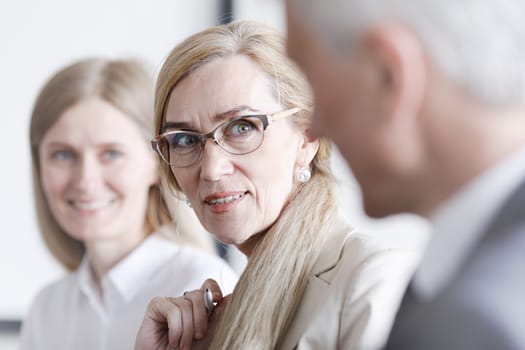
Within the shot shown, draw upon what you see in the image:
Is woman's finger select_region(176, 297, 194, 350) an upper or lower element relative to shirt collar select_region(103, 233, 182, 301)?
upper

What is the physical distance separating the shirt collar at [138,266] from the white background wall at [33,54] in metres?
0.82

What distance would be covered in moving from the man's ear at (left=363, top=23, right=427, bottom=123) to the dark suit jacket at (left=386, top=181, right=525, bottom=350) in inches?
3.1

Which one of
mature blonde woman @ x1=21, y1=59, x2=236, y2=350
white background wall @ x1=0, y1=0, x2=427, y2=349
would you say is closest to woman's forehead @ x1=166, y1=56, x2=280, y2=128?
mature blonde woman @ x1=21, y1=59, x2=236, y2=350

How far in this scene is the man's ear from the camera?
18.3 inches

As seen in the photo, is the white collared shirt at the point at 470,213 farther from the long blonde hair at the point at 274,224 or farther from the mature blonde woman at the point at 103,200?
the mature blonde woman at the point at 103,200

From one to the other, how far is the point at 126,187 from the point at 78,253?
0.27 m

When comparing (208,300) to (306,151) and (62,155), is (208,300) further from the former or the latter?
(62,155)

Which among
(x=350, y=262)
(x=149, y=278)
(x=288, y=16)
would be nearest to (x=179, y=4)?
(x=149, y=278)

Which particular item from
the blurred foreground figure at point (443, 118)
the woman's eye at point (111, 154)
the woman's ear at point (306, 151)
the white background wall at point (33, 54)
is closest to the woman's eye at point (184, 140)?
the woman's ear at point (306, 151)

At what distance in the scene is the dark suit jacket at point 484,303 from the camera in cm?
41

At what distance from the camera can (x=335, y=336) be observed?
92 cm

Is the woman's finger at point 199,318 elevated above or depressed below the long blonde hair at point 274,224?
below

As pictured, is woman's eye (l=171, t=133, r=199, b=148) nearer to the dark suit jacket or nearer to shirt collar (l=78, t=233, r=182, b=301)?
the dark suit jacket

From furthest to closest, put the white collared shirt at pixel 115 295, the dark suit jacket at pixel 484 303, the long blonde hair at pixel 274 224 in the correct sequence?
1. the white collared shirt at pixel 115 295
2. the long blonde hair at pixel 274 224
3. the dark suit jacket at pixel 484 303
